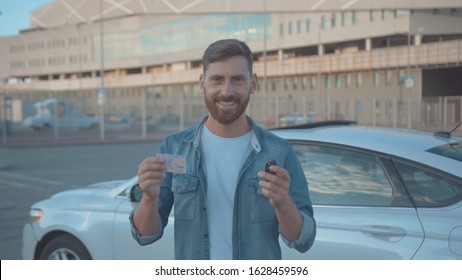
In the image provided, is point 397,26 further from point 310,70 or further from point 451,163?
point 451,163

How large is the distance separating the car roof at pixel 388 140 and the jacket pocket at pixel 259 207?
1.51m

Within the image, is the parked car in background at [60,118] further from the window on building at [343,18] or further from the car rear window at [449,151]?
the car rear window at [449,151]

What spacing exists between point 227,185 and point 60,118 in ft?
107

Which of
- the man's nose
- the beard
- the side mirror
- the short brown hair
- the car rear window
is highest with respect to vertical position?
the short brown hair

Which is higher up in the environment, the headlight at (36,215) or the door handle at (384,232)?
the door handle at (384,232)

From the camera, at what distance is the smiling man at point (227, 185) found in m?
2.13

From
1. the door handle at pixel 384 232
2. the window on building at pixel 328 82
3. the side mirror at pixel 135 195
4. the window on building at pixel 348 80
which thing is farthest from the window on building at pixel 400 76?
the door handle at pixel 384 232

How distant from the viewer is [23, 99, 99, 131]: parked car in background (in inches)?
1287

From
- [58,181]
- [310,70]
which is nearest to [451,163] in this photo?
[58,181]

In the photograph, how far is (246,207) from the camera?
7.06 feet

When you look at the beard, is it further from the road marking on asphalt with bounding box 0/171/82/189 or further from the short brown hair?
the road marking on asphalt with bounding box 0/171/82/189

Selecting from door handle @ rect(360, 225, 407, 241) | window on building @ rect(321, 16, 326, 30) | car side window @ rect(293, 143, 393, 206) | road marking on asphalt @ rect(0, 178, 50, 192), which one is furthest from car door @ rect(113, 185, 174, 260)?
window on building @ rect(321, 16, 326, 30)

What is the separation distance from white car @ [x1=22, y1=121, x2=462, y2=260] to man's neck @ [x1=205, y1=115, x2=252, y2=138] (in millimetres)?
1368

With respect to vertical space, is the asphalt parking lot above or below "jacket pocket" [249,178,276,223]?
below
